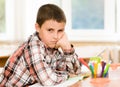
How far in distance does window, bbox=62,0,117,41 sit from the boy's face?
1.89 m

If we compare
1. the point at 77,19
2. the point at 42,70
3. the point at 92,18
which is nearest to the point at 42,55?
the point at 42,70

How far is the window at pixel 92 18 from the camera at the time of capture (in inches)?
131

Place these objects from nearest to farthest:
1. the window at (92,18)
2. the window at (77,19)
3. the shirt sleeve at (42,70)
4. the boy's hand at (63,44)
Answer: the shirt sleeve at (42,70) < the boy's hand at (63,44) < the window at (77,19) < the window at (92,18)

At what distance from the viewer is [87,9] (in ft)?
11.4

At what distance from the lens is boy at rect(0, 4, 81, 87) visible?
4.10ft

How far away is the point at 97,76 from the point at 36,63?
30 centimetres

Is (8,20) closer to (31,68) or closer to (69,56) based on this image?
(69,56)

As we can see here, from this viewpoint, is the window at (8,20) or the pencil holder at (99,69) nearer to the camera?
the pencil holder at (99,69)

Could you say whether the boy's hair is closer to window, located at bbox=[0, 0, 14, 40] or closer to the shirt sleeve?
the shirt sleeve

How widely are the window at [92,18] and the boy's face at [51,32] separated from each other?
189 cm

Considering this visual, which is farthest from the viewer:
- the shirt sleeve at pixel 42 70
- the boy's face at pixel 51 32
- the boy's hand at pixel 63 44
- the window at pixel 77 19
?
the window at pixel 77 19

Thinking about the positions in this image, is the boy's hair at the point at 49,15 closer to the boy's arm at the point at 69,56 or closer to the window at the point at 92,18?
the boy's arm at the point at 69,56

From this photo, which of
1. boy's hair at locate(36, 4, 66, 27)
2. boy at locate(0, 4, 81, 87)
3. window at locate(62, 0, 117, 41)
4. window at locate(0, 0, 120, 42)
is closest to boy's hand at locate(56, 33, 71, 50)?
boy at locate(0, 4, 81, 87)

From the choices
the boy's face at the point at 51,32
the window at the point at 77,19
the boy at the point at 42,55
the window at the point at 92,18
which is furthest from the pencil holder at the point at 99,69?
the window at the point at 92,18
